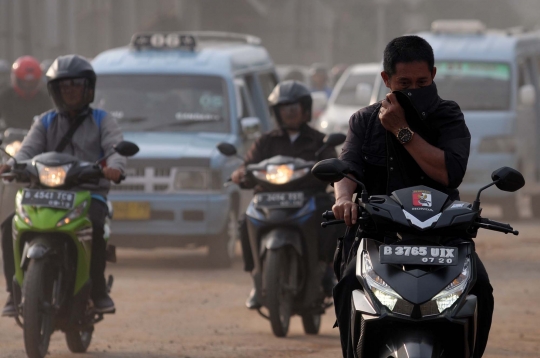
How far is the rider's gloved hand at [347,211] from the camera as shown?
16.7 ft

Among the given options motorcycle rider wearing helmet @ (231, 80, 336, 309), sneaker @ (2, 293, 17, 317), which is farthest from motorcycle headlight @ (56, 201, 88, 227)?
motorcycle rider wearing helmet @ (231, 80, 336, 309)

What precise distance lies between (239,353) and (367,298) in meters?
3.65

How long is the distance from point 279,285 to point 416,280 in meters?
4.36

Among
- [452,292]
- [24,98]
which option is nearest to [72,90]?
[452,292]

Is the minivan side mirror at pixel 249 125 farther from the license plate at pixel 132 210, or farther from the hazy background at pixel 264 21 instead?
the hazy background at pixel 264 21

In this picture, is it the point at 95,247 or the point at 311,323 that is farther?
the point at 311,323

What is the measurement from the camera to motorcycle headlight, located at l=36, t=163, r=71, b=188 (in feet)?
26.5

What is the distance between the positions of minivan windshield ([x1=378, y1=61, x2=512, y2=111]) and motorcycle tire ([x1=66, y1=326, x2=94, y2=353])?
397 inches

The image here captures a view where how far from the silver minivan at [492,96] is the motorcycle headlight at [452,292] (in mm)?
12852

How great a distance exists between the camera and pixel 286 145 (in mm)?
9906

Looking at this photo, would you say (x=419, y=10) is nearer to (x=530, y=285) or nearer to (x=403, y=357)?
(x=530, y=285)

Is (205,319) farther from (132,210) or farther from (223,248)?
(223,248)

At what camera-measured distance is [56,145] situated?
862 cm

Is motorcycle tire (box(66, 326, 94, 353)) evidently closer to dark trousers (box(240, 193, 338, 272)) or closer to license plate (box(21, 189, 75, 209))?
license plate (box(21, 189, 75, 209))
